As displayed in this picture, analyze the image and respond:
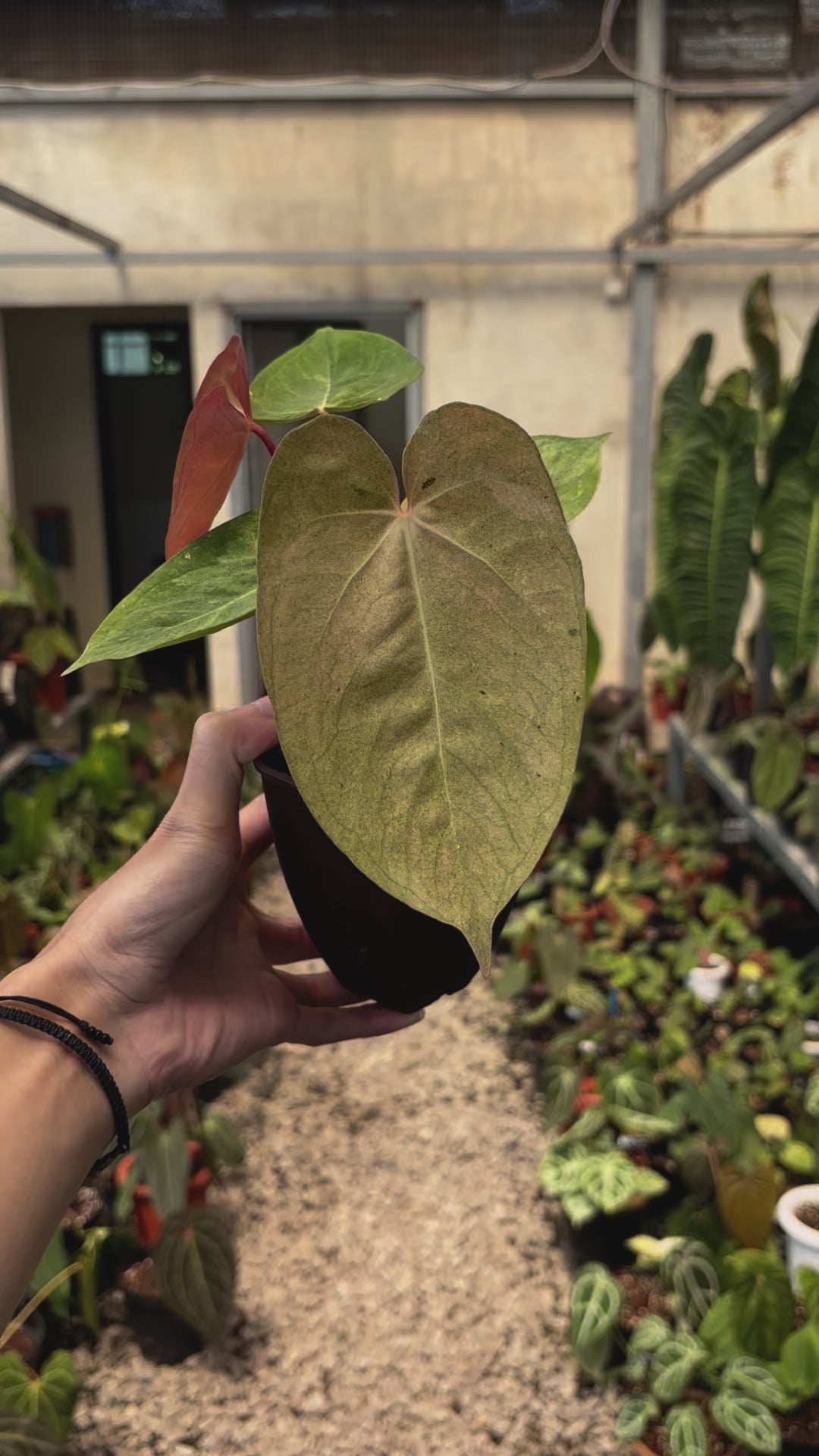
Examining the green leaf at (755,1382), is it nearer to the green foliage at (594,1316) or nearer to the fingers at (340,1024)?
the green foliage at (594,1316)

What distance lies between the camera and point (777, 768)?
2.49 meters

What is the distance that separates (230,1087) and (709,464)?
Answer: 1806 mm

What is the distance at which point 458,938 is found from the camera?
30.0 inches

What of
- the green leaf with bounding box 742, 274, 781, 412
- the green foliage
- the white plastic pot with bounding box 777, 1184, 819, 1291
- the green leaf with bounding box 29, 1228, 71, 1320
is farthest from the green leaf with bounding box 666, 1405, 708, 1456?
the green leaf with bounding box 742, 274, 781, 412

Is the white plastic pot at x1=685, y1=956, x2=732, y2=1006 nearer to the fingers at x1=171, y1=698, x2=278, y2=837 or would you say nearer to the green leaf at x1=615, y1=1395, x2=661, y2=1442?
the green leaf at x1=615, y1=1395, x2=661, y2=1442

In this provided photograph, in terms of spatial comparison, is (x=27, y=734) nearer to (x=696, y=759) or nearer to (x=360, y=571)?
(x=696, y=759)

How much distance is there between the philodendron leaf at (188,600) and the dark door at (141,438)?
5193 mm

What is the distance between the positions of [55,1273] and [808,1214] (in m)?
1.12

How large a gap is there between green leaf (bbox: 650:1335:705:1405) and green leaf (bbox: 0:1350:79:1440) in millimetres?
764

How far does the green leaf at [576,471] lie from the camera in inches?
29.5

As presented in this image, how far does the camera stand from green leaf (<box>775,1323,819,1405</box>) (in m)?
→ 1.45

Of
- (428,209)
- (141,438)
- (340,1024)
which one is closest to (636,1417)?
(340,1024)

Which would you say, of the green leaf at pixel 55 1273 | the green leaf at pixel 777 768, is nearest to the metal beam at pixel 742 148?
the green leaf at pixel 777 768

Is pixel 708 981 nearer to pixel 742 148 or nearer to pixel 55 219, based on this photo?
pixel 742 148
